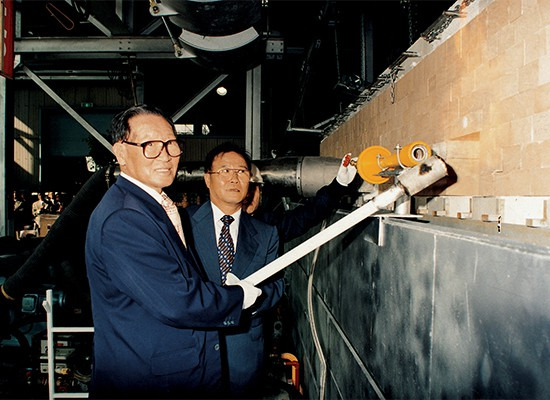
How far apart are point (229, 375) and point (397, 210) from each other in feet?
5.55

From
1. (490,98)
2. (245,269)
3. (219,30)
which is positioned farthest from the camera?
(219,30)

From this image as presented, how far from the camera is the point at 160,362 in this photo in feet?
6.02

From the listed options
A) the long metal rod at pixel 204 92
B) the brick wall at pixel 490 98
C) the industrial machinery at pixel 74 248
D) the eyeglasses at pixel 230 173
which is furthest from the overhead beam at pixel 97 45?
the brick wall at pixel 490 98

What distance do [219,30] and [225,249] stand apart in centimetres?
187

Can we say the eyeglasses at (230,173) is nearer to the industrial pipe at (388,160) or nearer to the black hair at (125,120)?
the black hair at (125,120)

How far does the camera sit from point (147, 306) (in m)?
1.68

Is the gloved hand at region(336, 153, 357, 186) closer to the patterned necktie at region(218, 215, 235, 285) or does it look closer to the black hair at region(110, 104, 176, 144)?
the patterned necktie at region(218, 215, 235, 285)

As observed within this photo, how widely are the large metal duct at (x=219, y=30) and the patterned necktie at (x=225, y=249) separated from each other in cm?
156

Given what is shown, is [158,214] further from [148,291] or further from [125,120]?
[125,120]

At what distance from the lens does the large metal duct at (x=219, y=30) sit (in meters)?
2.66

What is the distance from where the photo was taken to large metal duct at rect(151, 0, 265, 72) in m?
2.66

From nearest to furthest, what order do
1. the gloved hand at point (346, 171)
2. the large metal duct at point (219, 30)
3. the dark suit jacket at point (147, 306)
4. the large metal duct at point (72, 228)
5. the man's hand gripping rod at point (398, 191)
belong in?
the man's hand gripping rod at point (398, 191)
the dark suit jacket at point (147, 306)
the gloved hand at point (346, 171)
the large metal duct at point (219, 30)
the large metal duct at point (72, 228)

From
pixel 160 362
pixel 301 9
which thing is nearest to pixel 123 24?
pixel 301 9

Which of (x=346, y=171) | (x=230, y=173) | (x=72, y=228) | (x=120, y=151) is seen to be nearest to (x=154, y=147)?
(x=120, y=151)
